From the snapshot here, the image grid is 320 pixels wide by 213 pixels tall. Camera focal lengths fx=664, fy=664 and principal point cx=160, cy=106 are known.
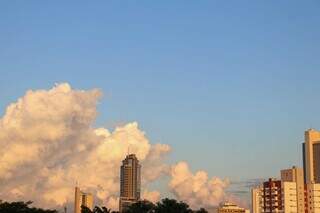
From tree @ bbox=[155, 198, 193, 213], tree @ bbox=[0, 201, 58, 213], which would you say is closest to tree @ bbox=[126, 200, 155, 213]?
tree @ bbox=[155, 198, 193, 213]

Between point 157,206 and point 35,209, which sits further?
point 35,209

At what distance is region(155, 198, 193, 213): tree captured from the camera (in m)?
97.5

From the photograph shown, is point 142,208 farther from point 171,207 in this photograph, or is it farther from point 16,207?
point 16,207

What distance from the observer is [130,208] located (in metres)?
104

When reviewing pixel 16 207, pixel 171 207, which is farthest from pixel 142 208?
pixel 16 207

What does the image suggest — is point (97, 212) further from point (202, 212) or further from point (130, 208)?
point (202, 212)

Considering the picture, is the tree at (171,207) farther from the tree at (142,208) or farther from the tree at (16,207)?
the tree at (16,207)

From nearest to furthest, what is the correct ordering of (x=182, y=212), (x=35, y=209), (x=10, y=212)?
1. (x=182, y=212)
2. (x=10, y=212)
3. (x=35, y=209)

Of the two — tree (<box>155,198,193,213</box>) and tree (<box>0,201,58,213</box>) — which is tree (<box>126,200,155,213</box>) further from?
tree (<box>0,201,58,213</box>)

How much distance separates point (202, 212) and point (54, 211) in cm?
3412

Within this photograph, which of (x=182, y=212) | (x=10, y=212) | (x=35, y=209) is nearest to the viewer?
(x=182, y=212)

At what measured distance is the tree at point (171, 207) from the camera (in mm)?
97500

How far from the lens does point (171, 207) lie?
97.8 m

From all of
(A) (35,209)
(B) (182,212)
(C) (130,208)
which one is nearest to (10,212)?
(A) (35,209)
